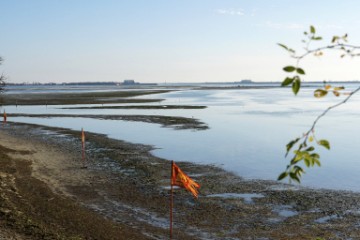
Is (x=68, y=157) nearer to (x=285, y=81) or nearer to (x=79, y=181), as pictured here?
(x=79, y=181)

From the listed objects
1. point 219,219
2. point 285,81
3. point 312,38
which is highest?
point 312,38

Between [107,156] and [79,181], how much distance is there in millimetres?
7124

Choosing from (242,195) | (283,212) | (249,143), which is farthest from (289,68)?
(249,143)

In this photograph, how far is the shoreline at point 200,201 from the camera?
46.0 ft

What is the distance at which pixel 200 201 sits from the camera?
675 inches

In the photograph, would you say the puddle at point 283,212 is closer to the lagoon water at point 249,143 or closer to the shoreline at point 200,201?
the shoreline at point 200,201

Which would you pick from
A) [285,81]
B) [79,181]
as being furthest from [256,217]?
[285,81]

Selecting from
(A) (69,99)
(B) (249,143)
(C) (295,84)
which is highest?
(C) (295,84)

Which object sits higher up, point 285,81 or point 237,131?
point 285,81

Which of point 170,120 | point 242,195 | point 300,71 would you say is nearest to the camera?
point 300,71

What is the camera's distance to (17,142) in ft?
108

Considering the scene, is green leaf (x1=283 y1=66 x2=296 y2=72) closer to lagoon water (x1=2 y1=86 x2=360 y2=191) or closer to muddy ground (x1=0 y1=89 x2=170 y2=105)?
lagoon water (x1=2 y1=86 x2=360 y2=191)

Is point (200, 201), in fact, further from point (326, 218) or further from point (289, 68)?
point (289, 68)

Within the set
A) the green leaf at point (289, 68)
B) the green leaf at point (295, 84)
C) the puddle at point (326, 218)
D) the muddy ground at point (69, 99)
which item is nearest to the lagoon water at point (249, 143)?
the puddle at point (326, 218)
